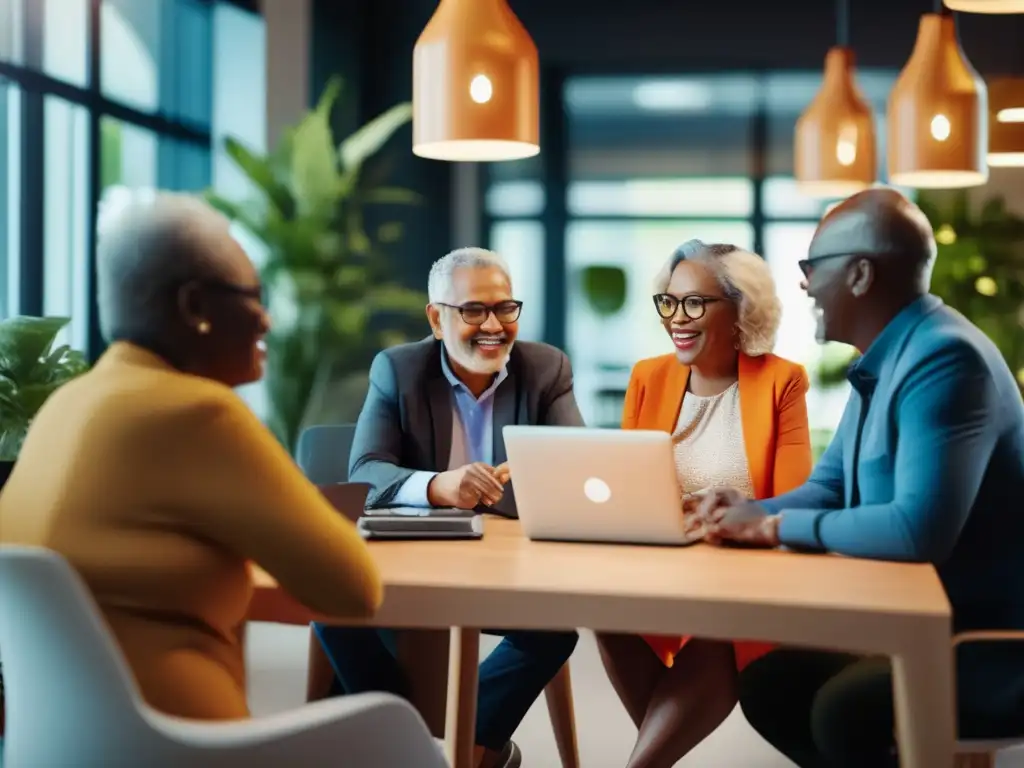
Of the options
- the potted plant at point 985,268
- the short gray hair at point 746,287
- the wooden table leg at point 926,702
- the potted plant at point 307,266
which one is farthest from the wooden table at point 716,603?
the potted plant at point 985,268

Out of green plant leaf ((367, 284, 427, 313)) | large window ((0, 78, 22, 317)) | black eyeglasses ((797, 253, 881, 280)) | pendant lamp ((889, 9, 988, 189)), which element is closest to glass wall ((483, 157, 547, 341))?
green plant leaf ((367, 284, 427, 313))

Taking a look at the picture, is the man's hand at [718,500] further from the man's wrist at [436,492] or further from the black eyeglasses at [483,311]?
the black eyeglasses at [483,311]

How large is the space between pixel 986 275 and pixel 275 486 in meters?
6.92

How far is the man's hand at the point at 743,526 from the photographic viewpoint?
93.1 inches

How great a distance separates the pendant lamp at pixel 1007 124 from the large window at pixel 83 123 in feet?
14.2

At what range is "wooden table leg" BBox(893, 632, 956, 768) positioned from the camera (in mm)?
1831

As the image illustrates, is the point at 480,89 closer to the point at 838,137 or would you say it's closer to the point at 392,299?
the point at 838,137

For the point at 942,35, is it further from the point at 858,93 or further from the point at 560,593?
the point at 560,593

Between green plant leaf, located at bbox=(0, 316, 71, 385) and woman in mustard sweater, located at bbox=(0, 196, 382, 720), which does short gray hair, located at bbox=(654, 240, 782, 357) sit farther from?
green plant leaf, located at bbox=(0, 316, 71, 385)

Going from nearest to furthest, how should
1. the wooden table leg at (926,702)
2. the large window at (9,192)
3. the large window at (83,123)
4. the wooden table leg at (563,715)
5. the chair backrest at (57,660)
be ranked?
the chair backrest at (57,660)
the wooden table leg at (926,702)
the wooden table leg at (563,715)
the large window at (9,192)
the large window at (83,123)

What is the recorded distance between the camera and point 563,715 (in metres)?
3.33

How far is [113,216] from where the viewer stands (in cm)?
167

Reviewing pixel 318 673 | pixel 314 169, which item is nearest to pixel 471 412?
pixel 318 673

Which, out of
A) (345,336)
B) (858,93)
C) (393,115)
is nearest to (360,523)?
(858,93)
